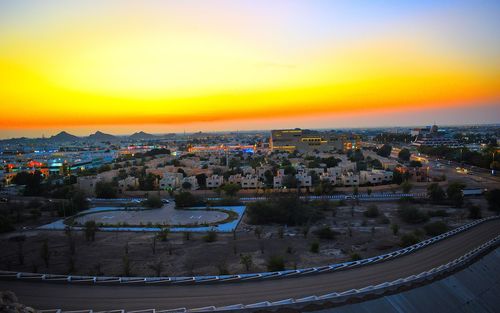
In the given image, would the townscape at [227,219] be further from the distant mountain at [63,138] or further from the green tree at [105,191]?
the distant mountain at [63,138]

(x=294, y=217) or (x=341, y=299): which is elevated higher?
(x=341, y=299)

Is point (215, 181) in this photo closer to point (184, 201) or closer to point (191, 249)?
point (184, 201)

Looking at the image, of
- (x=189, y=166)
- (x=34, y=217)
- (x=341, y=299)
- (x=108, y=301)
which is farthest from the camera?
(x=189, y=166)

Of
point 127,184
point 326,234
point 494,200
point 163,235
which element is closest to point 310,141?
point 127,184

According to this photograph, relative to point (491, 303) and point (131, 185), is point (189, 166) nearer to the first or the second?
point (131, 185)

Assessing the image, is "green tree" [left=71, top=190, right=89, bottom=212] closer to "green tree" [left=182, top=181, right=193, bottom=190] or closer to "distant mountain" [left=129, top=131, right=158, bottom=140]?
"green tree" [left=182, top=181, right=193, bottom=190]

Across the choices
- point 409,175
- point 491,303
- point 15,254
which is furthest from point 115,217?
point 409,175

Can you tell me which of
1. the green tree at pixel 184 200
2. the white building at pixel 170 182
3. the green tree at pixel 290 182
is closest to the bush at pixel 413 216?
the green tree at pixel 290 182
